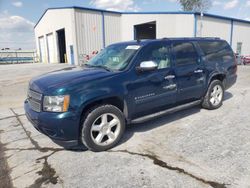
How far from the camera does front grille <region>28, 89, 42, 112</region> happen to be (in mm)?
3670

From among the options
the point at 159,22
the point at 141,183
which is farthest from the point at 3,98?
the point at 159,22

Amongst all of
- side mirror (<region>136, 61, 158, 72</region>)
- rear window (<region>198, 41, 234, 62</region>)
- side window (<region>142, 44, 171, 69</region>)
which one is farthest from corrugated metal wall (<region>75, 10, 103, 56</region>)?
side mirror (<region>136, 61, 158, 72</region>)

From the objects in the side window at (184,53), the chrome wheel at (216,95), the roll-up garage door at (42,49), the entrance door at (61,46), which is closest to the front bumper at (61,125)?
the side window at (184,53)

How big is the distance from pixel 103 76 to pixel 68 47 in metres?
22.3

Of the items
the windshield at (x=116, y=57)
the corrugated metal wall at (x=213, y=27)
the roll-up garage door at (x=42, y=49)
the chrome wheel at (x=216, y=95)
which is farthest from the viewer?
the roll-up garage door at (x=42, y=49)

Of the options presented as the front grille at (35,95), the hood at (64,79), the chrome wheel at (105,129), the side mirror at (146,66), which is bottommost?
the chrome wheel at (105,129)

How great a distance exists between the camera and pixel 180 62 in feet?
16.3

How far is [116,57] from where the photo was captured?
15.3 ft

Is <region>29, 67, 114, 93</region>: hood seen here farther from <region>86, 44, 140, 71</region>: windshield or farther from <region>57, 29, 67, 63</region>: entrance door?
<region>57, 29, 67, 63</region>: entrance door

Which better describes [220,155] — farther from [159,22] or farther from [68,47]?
[68,47]

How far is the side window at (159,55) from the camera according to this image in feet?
14.7

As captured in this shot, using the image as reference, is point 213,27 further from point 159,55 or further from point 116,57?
point 116,57

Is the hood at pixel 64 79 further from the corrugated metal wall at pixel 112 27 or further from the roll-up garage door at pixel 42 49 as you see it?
the roll-up garage door at pixel 42 49

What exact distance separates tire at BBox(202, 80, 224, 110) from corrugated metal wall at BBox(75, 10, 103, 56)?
19.2 m
